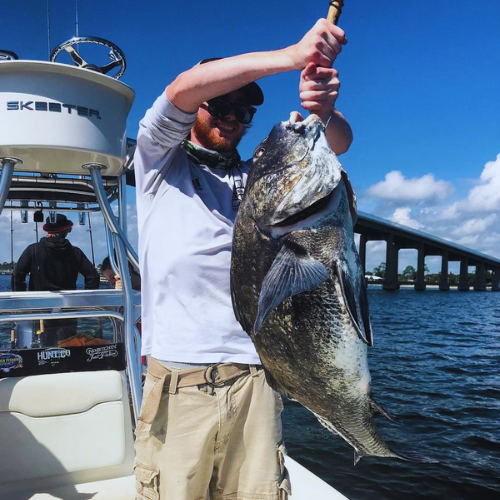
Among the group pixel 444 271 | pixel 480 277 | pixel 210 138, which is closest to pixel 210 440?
pixel 210 138

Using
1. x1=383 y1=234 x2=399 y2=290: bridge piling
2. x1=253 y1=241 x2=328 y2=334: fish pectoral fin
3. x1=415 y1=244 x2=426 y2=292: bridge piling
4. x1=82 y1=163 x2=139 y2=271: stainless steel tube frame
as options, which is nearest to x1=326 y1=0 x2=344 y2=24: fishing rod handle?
x1=253 y1=241 x2=328 y2=334: fish pectoral fin

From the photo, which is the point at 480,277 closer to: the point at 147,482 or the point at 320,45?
the point at 147,482

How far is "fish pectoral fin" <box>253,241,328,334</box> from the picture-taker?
5.75 feet

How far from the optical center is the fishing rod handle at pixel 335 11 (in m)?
1.94

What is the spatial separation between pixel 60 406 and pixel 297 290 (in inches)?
124

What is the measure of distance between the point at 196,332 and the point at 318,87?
3.94ft

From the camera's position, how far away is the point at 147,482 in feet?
7.93

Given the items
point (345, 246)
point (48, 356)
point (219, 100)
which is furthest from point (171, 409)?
point (48, 356)

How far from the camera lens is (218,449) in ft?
7.95

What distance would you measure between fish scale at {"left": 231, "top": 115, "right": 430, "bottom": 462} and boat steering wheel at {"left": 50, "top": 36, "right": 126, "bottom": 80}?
2.60 meters

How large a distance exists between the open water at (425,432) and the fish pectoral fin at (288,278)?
16.6ft

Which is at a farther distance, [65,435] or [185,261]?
[65,435]

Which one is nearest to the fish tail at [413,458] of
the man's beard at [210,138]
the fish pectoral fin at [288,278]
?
the fish pectoral fin at [288,278]

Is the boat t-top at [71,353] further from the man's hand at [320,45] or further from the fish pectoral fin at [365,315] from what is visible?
the fish pectoral fin at [365,315]
